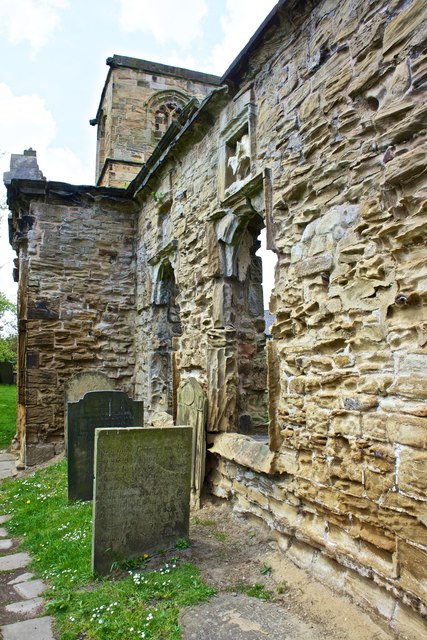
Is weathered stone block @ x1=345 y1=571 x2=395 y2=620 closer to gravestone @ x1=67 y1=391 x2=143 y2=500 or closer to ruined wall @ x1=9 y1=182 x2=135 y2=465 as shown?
gravestone @ x1=67 y1=391 x2=143 y2=500

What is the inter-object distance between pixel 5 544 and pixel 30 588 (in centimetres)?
127

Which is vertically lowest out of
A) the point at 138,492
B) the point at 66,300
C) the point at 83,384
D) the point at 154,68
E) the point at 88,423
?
the point at 138,492

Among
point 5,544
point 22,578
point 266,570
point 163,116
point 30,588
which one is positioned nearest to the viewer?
point 30,588

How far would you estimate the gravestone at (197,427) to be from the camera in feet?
17.8

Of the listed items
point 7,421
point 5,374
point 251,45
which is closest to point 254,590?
point 251,45

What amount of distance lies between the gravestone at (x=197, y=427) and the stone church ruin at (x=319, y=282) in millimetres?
105

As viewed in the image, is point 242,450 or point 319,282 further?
point 242,450

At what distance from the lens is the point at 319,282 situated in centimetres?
379

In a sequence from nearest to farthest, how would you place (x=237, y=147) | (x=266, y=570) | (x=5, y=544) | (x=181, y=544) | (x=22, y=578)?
(x=266, y=570) < (x=22, y=578) < (x=181, y=544) < (x=5, y=544) < (x=237, y=147)

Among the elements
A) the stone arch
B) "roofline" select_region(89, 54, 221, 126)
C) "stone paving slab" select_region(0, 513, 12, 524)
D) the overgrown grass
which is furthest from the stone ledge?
"roofline" select_region(89, 54, 221, 126)

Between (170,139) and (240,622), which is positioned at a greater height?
(170,139)

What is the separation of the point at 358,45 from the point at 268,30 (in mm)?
1498

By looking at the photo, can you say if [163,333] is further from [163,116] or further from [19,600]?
[163,116]

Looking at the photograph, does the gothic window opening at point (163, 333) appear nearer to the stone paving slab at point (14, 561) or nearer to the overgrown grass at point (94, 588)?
the overgrown grass at point (94, 588)
